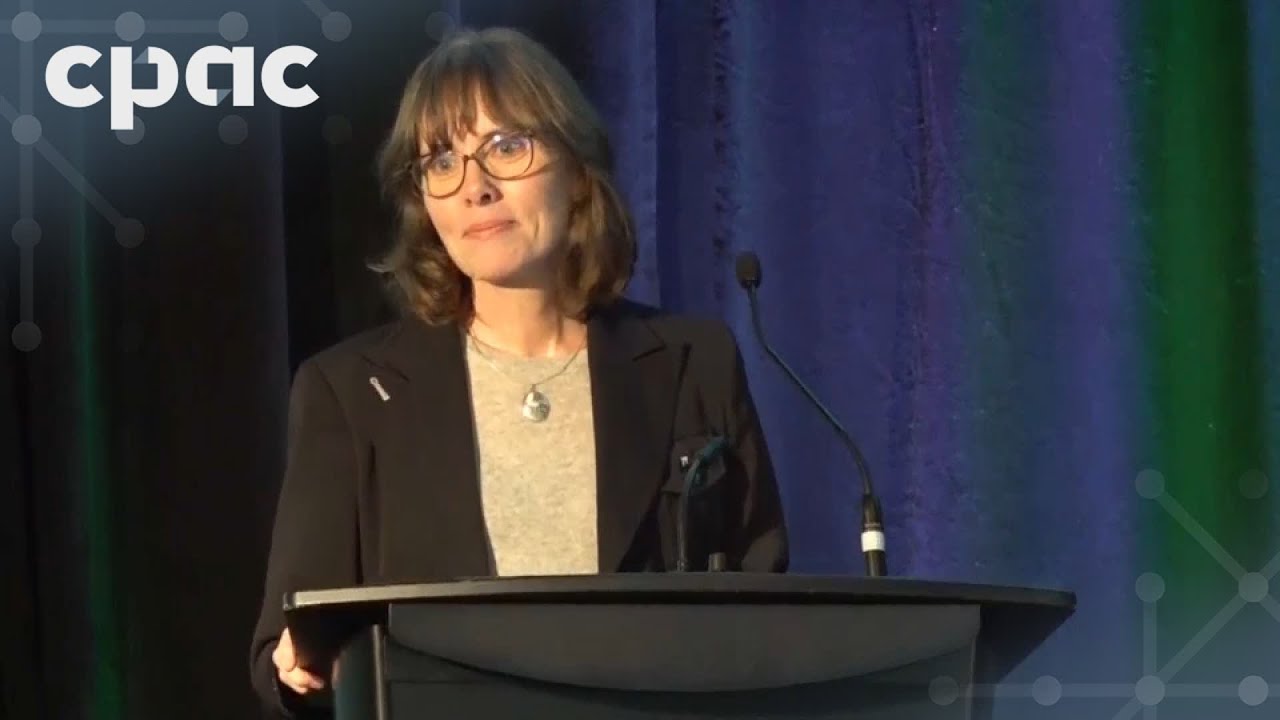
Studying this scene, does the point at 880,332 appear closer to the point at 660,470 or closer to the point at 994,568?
the point at 994,568

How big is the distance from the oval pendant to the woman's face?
0.12m

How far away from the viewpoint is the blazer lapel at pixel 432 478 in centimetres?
173

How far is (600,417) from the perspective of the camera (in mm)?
1833

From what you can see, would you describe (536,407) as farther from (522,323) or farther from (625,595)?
(625,595)

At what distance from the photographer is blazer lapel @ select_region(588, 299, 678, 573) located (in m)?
1.78

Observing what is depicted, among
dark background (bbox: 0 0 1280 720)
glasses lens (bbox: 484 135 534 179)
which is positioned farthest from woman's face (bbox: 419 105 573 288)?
dark background (bbox: 0 0 1280 720)

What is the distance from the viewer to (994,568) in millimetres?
2426

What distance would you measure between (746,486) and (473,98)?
48 cm

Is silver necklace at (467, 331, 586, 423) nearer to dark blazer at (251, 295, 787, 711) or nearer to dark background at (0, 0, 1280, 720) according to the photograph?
dark blazer at (251, 295, 787, 711)

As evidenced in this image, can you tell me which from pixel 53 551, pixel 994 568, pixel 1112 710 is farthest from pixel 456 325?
pixel 1112 710

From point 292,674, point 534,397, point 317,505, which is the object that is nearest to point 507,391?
point 534,397

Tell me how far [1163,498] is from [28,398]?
140 centimetres
